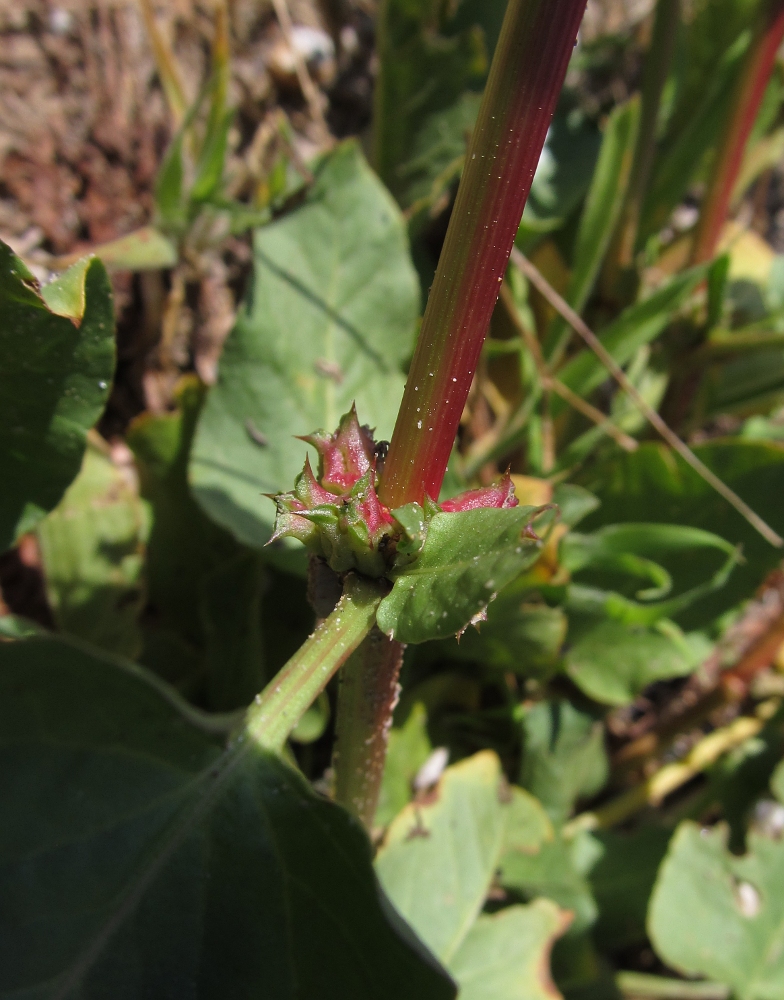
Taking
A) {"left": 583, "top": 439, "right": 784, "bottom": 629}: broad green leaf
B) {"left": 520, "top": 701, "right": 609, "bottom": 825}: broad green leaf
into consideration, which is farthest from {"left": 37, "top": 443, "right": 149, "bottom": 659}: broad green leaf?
{"left": 583, "top": 439, "right": 784, "bottom": 629}: broad green leaf

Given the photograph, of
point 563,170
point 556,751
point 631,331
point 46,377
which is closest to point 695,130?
point 563,170

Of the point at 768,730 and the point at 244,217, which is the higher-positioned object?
the point at 244,217

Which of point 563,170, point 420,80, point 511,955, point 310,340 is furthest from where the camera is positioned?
point 563,170

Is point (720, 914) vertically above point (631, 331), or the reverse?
point (631, 331)

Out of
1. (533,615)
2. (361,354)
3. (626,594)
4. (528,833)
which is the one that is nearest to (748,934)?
(528,833)

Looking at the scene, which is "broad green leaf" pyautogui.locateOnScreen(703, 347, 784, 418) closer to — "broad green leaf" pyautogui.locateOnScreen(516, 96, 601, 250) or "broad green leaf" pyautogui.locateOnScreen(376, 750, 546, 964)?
"broad green leaf" pyautogui.locateOnScreen(516, 96, 601, 250)

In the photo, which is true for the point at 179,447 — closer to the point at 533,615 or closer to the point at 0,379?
the point at 0,379

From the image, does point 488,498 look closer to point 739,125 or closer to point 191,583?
point 191,583
